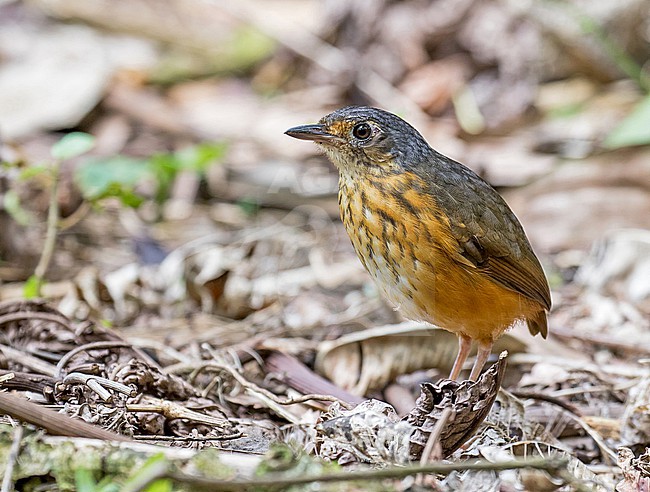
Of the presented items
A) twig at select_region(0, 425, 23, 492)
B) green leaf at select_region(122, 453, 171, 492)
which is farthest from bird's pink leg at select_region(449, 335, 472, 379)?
twig at select_region(0, 425, 23, 492)

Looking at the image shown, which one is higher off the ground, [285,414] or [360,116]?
[360,116]

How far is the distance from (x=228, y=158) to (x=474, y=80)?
2.82 meters

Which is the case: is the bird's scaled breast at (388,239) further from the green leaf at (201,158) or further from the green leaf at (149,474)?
the green leaf at (201,158)

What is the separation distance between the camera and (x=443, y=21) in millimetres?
9680

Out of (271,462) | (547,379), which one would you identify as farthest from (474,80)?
(271,462)

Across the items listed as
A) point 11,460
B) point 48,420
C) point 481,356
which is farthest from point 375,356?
point 11,460

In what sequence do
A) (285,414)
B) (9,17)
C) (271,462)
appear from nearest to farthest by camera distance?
(271,462), (285,414), (9,17)

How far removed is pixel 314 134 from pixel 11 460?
213 centimetres

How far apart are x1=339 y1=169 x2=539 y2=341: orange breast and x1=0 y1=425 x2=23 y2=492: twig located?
177cm

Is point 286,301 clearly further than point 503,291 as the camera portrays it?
Yes

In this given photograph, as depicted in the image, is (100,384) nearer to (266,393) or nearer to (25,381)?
(25,381)

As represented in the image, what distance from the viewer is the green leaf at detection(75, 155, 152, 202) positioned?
17.3 feet

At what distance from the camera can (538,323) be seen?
4406mm

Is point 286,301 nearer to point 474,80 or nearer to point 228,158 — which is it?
point 228,158
